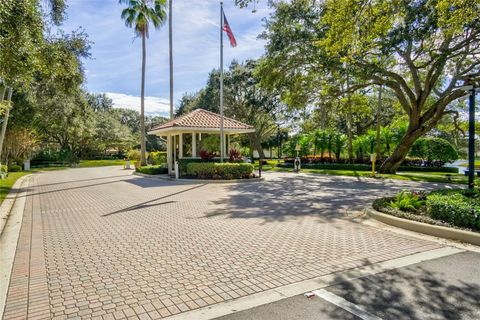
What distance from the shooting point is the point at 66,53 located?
1184cm

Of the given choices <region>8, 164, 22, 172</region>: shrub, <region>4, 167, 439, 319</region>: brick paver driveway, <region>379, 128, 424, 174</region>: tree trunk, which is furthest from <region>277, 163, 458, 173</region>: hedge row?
<region>8, 164, 22, 172</region>: shrub

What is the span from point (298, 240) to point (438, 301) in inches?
109

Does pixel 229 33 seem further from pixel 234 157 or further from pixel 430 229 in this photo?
pixel 430 229

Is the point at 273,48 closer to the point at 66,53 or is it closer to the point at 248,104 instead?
the point at 66,53

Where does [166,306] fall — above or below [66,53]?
below

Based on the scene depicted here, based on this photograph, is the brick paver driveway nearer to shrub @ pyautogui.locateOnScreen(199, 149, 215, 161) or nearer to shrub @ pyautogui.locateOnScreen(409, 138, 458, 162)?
shrub @ pyautogui.locateOnScreen(199, 149, 215, 161)

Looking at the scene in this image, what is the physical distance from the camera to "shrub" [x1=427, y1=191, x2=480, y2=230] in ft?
20.6

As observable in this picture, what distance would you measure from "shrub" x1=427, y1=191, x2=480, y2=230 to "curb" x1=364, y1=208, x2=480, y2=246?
0.33m

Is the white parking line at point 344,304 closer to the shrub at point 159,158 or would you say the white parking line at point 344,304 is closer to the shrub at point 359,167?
the shrub at point 359,167

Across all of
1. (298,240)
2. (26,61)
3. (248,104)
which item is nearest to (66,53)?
(26,61)

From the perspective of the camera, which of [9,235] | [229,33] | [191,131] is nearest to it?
[9,235]

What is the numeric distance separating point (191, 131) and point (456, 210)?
15848 mm

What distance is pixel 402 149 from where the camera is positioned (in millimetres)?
20766

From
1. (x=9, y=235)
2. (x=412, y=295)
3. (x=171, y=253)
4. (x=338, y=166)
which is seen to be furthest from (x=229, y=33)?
(x=338, y=166)
